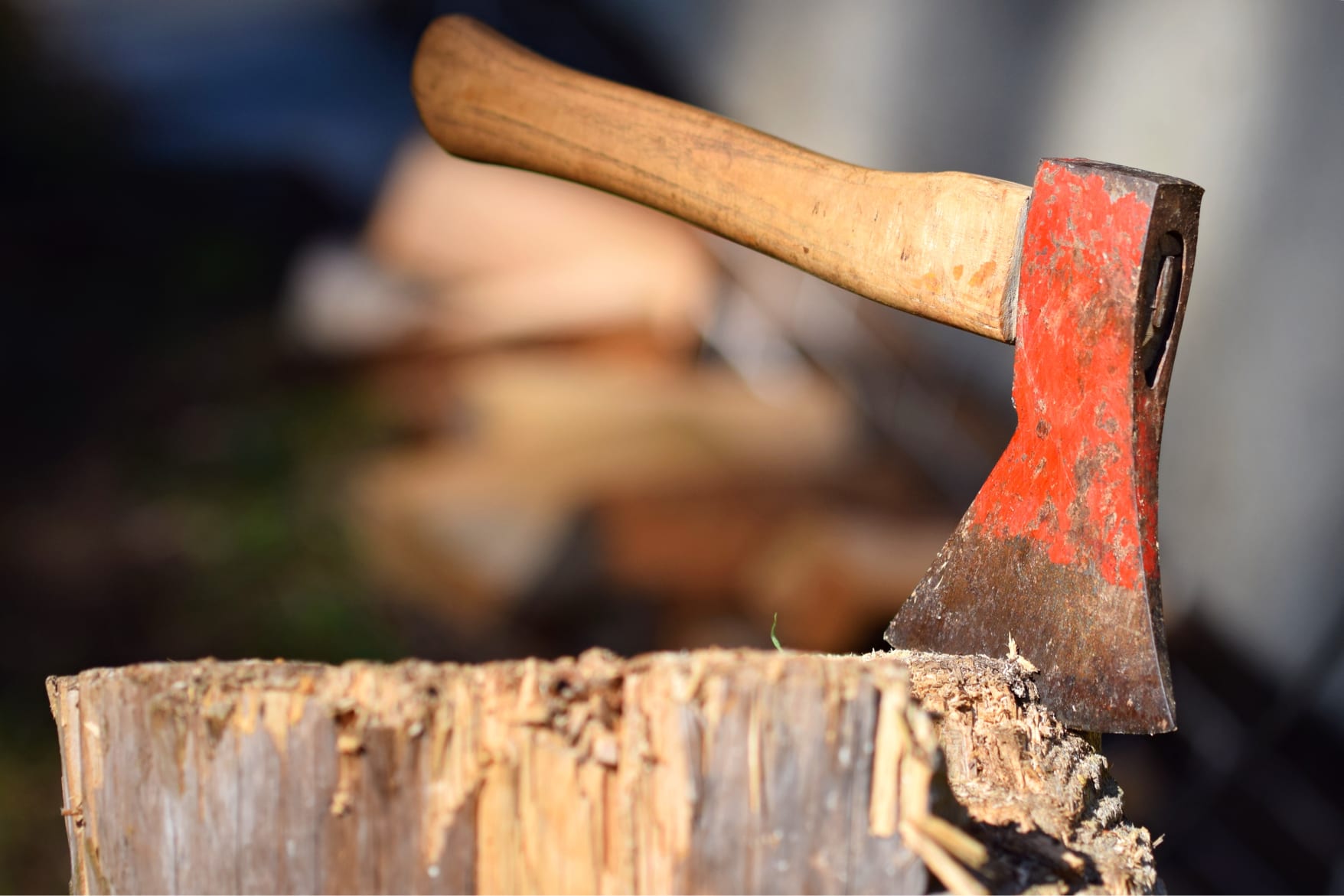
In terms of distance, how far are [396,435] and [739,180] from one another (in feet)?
9.78

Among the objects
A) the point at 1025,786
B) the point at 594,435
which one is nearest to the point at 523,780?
the point at 1025,786

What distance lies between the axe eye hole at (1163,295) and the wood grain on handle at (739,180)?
13 cm

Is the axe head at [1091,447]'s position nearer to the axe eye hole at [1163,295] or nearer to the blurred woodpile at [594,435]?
the axe eye hole at [1163,295]

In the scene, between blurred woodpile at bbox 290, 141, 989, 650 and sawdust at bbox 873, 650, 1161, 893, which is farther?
blurred woodpile at bbox 290, 141, 989, 650

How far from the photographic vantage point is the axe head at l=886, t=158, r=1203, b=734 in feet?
2.89

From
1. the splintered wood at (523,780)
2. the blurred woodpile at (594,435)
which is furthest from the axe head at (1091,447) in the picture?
the blurred woodpile at (594,435)

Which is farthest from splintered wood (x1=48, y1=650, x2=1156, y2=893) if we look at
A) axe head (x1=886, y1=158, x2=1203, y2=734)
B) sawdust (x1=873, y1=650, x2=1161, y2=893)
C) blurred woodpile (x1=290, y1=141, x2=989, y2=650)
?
blurred woodpile (x1=290, y1=141, x2=989, y2=650)

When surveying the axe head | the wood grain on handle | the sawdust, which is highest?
the wood grain on handle

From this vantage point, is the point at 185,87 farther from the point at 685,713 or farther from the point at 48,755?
the point at 685,713

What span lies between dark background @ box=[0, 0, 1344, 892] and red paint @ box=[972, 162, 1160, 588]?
1.60 m

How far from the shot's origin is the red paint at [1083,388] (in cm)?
89

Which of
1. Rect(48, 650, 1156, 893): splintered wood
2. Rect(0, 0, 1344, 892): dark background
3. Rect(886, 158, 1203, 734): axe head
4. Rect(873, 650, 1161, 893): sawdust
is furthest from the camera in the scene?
Rect(0, 0, 1344, 892): dark background

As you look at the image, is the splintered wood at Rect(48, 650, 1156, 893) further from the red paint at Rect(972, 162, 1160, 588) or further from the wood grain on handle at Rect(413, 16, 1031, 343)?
the wood grain on handle at Rect(413, 16, 1031, 343)

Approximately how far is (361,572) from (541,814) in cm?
288
